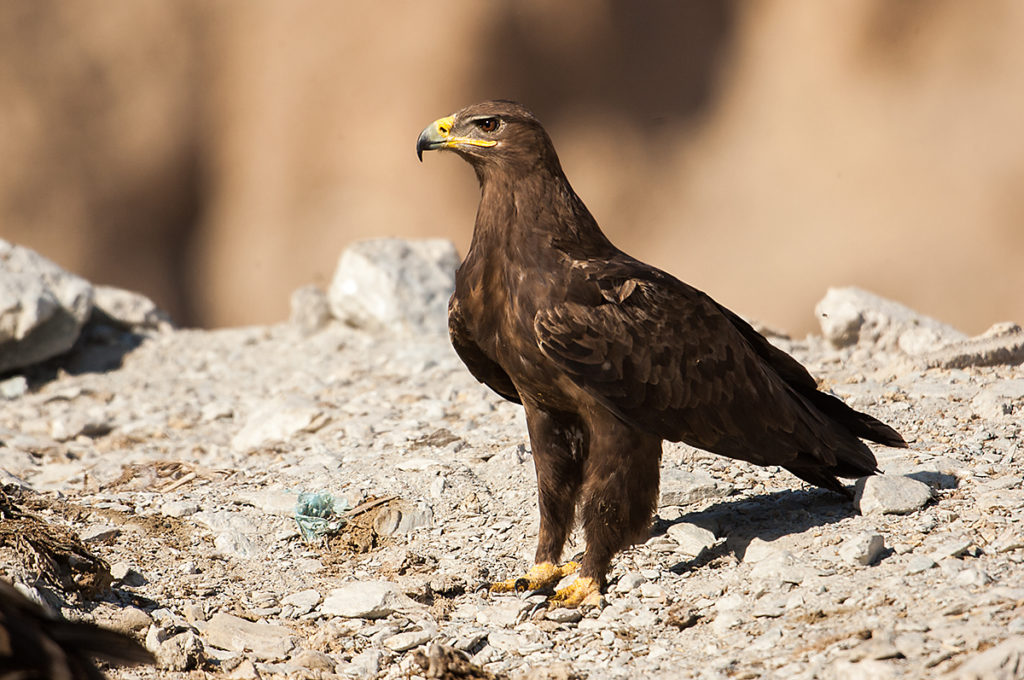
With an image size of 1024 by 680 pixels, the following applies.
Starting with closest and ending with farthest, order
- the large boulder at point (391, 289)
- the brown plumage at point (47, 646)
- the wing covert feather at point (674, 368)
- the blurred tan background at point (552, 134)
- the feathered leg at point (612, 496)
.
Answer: the brown plumage at point (47, 646) → the wing covert feather at point (674, 368) → the feathered leg at point (612, 496) → the large boulder at point (391, 289) → the blurred tan background at point (552, 134)

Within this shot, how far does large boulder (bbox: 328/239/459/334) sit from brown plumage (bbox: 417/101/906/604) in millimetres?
4170

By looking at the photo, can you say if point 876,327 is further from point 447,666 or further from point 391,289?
point 447,666

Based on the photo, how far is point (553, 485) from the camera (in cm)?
438

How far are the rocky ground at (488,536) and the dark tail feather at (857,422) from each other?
6.4 inches


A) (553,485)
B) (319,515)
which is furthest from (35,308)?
(553,485)

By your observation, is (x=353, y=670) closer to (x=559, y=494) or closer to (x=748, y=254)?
(x=559, y=494)

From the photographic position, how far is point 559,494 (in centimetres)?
440

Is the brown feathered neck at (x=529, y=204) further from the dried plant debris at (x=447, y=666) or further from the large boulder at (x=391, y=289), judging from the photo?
the large boulder at (x=391, y=289)

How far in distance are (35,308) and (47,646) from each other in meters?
6.18

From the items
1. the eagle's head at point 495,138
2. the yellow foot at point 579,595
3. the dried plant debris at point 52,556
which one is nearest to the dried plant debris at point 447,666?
the yellow foot at point 579,595

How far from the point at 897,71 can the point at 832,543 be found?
1031 cm

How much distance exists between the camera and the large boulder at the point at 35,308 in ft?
26.6

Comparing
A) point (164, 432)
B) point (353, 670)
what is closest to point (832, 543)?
point (353, 670)

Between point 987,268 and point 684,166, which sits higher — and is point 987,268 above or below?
below
